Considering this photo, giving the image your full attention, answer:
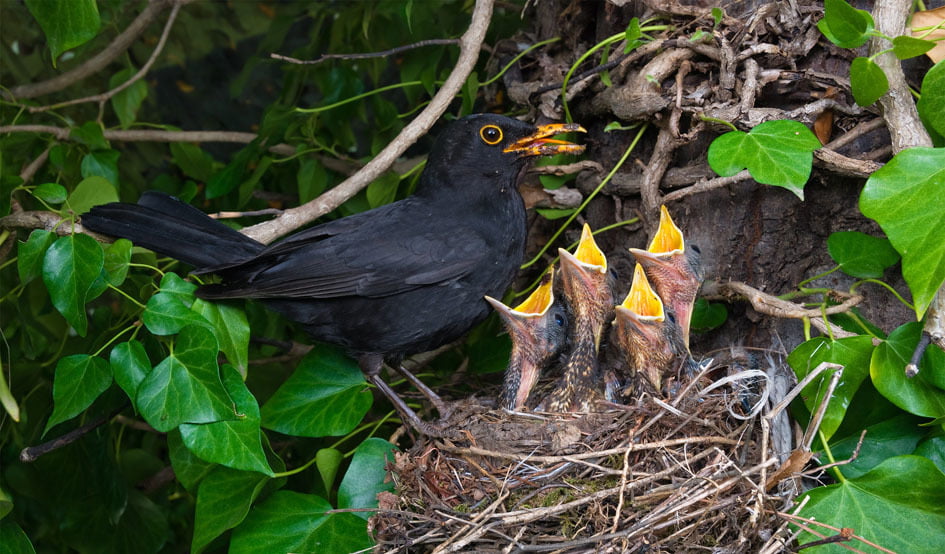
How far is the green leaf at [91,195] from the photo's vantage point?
2.88 meters

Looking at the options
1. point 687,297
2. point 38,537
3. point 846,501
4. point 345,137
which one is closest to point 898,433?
point 846,501

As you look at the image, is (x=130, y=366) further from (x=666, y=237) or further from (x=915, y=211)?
(x=915, y=211)

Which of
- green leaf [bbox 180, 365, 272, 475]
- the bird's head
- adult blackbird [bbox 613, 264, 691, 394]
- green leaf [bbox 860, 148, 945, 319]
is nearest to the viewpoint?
green leaf [bbox 860, 148, 945, 319]

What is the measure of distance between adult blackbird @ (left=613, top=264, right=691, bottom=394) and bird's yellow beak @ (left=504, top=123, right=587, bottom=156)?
54cm

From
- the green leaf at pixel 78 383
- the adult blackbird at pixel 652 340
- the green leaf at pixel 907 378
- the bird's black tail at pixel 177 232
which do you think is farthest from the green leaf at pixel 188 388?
the green leaf at pixel 907 378

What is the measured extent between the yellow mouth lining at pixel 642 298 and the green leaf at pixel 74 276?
1.54 m

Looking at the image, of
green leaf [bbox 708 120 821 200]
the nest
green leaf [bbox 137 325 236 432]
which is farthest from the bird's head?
green leaf [bbox 137 325 236 432]

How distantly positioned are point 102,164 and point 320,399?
1346 millimetres

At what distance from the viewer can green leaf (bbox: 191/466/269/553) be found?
2471 mm

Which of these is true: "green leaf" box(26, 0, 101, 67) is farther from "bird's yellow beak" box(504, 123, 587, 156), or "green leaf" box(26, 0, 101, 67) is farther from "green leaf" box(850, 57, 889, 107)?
"green leaf" box(850, 57, 889, 107)

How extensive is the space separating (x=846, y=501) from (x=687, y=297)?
76 cm

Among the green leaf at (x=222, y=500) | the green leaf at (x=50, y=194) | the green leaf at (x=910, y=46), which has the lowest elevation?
the green leaf at (x=222, y=500)

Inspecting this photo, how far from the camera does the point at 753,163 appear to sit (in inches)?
88.0

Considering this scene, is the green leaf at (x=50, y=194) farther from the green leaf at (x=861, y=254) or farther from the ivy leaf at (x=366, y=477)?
the green leaf at (x=861, y=254)
